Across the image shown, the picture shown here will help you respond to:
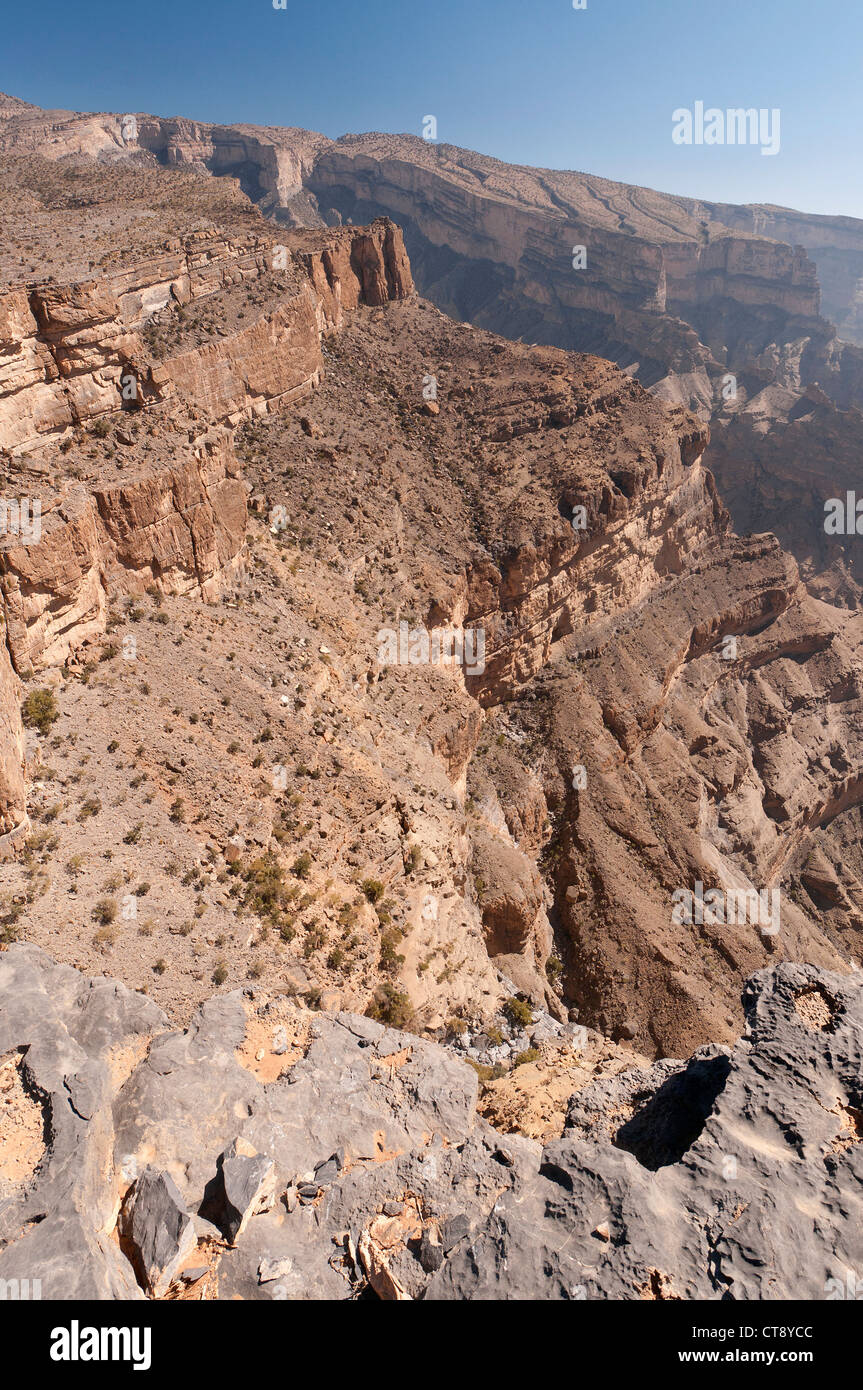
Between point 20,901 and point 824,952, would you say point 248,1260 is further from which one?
point 824,952

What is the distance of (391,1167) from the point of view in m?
11.6

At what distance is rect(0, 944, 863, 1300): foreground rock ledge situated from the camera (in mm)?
8984

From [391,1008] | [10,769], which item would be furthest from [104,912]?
[391,1008]

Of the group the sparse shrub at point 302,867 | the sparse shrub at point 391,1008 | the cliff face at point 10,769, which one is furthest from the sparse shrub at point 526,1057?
the cliff face at point 10,769

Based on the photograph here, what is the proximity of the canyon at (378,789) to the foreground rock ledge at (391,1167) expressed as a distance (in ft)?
0.23

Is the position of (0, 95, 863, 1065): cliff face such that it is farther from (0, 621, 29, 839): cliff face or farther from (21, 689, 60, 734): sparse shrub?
(0, 621, 29, 839): cliff face

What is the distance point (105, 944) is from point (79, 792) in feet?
13.4

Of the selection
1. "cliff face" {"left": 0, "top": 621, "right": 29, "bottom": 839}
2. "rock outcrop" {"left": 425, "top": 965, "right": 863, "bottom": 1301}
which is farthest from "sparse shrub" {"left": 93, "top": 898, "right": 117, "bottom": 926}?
"rock outcrop" {"left": 425, "top": 965, "right": 863, "bottom": 1301}

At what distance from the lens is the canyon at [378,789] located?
34.1 feet

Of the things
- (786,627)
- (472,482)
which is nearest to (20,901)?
(472,482)

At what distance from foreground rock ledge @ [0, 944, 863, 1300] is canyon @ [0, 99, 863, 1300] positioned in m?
0.07

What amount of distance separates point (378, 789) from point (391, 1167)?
13.2 m

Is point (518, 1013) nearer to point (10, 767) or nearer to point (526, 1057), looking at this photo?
point (526, 1057)
